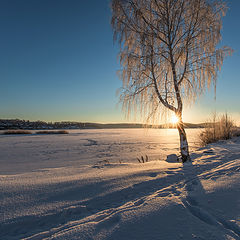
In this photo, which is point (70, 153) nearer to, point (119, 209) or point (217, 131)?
point (119, 209)

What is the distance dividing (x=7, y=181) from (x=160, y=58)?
16.3 feet

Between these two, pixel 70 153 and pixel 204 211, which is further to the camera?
pixel 70 153

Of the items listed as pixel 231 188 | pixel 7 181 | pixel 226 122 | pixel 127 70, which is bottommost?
pixel 7 181

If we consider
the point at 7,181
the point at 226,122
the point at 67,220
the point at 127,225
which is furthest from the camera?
the point at 226,122

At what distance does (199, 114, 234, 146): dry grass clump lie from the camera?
10.2 m

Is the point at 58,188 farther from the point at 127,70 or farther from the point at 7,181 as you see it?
the point at 127,70

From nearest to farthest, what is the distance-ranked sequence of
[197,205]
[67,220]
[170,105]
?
[67,220] → [197,205] → [170,105]

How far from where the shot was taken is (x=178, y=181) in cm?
261

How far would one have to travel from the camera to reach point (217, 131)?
10336 mm

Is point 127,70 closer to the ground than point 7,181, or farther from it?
farther from it

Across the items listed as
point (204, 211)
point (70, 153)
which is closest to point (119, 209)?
point (204, 211)

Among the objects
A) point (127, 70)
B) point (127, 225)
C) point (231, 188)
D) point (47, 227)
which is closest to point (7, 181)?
point (47, 227)

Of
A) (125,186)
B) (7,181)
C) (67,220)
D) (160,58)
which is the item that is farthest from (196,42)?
(7,181)

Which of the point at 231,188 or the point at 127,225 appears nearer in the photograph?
the point at 127,225
